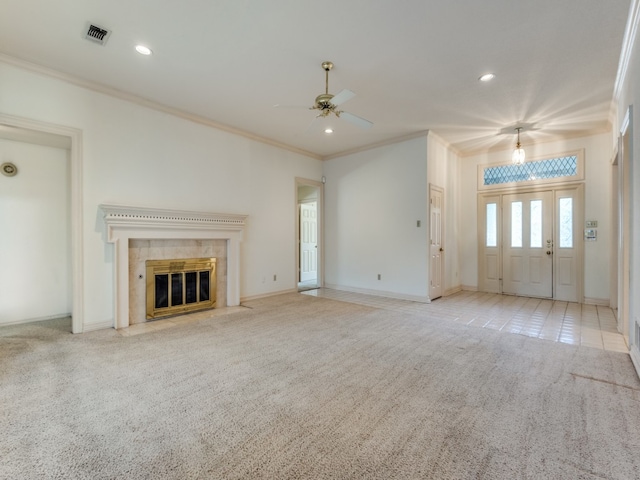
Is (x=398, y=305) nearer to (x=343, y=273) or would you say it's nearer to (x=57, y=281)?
(x=343, y=273)

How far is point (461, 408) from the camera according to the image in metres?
2.01

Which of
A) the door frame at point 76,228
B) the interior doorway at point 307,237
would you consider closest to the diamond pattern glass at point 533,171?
the interior doorway at point 307,237

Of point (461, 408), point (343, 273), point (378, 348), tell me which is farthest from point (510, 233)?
point (461, 408)

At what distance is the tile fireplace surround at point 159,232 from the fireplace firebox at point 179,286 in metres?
0.28

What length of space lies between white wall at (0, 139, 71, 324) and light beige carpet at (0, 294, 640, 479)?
0.77 metres

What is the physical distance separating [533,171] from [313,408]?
6.12 meters

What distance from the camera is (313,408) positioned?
6.60ft

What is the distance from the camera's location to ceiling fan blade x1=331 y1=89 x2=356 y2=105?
289cm

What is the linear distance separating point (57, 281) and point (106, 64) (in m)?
3.01

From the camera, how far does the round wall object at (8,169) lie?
3.79m

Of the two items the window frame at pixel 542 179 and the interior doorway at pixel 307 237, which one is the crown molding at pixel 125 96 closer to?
the interior doorway at pixel 307 237

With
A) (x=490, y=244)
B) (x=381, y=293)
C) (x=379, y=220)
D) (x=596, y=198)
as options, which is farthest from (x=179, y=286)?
(x=596, y=198)

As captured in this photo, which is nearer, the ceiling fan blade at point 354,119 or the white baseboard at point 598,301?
the ceiling fan blade at point 354,119

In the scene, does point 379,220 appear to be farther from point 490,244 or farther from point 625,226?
point 625,226
